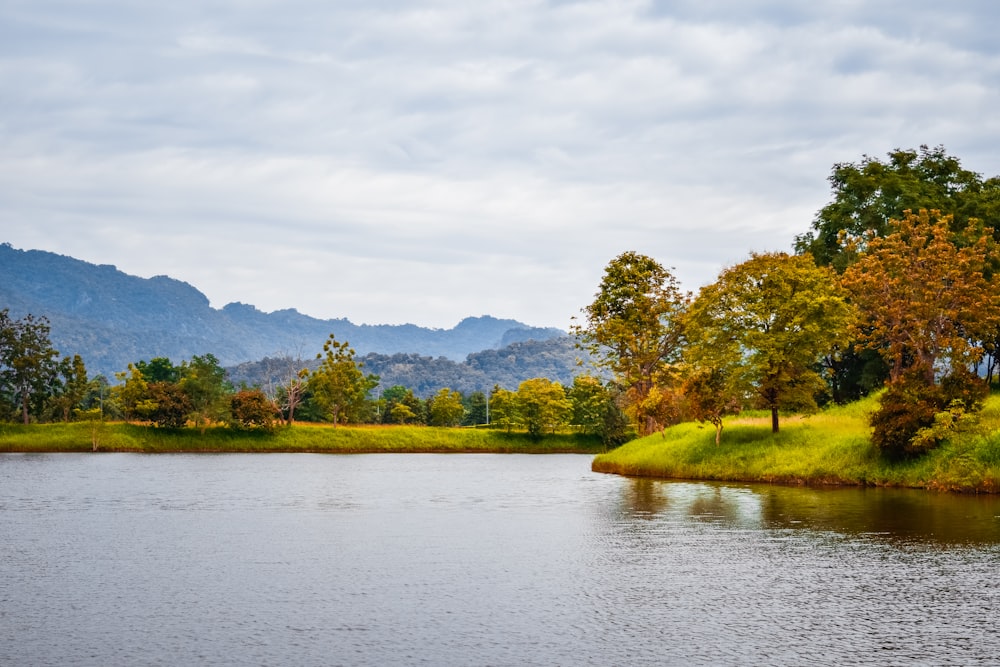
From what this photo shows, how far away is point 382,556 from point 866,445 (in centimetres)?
3799

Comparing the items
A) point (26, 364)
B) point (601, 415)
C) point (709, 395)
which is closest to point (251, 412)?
point (26, 364)

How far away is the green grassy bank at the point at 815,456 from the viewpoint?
51.6 metres

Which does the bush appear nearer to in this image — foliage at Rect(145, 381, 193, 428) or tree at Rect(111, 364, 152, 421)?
foliage at Rect(145, 381, 193, 428)

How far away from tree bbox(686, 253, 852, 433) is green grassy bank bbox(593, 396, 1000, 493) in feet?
10.1

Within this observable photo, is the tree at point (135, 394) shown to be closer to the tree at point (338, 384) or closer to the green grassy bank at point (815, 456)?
the tree at point (338, 384)

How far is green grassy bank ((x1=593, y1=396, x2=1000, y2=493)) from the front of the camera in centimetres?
5162

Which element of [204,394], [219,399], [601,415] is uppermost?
[204,394]

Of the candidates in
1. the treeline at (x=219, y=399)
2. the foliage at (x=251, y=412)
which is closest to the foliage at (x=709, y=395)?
the treeline at (x=219, y=399)

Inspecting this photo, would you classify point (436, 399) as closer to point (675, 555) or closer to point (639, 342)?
point (639, 342)

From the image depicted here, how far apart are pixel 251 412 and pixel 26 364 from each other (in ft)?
137

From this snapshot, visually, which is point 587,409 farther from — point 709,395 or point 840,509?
point 840,509

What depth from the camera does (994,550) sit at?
3089 cm

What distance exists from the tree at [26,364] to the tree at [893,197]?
399 feet

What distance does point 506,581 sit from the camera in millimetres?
27500
